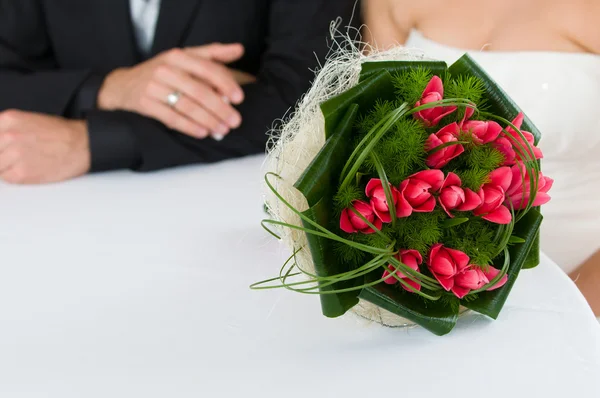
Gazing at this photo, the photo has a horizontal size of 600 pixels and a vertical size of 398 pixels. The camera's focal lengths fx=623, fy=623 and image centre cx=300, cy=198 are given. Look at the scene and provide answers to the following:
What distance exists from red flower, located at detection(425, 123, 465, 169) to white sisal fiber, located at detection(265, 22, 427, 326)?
0.11 m

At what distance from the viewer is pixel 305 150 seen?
0.68 metres

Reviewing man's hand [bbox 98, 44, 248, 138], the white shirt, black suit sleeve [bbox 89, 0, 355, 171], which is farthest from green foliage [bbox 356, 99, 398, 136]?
the white shirt

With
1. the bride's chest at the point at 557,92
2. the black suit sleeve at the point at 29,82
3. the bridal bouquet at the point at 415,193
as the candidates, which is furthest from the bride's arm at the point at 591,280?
the black suit sleeve at the point at 29,82

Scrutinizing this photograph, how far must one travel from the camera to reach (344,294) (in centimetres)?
65

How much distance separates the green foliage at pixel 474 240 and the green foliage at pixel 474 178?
0.13 feet

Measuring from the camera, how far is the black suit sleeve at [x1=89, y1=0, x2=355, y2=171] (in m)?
1.23

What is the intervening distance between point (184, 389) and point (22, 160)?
0.71 meters

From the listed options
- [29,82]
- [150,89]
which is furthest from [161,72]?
[29,82]

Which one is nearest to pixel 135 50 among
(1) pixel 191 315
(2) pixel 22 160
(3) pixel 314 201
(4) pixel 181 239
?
(2) pixel 22 160

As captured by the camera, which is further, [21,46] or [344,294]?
[21,46]

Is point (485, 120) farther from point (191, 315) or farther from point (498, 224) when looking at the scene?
point (191, 315)

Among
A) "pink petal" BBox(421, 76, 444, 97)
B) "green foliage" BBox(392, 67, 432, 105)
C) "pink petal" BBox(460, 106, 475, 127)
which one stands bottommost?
"pink petal" BBox(460, 106, 475, 127)

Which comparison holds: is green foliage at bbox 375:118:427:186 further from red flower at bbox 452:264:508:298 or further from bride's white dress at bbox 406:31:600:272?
bride's white dress at bbox 406:31:600:272

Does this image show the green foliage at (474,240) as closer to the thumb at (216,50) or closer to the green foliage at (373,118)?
the green foliage at (373,118)
